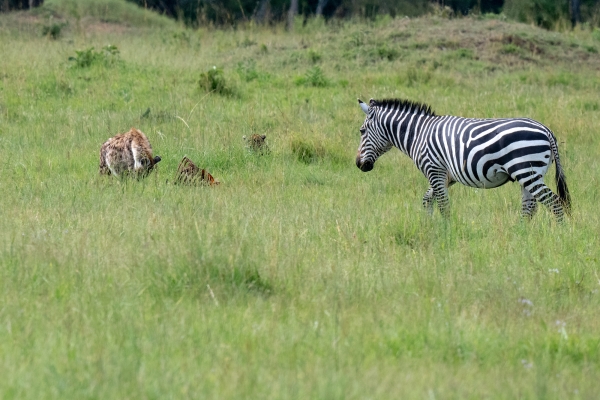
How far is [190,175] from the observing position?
10117mm

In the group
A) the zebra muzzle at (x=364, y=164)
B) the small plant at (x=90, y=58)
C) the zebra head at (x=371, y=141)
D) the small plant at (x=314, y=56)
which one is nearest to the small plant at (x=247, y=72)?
the small plant at (x=314, y=56)

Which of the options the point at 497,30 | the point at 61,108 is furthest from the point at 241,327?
the point at 497,30

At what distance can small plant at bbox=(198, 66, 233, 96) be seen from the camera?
1596cm

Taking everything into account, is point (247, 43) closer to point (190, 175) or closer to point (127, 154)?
point (190, 175)

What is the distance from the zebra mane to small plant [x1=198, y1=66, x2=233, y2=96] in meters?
6.18

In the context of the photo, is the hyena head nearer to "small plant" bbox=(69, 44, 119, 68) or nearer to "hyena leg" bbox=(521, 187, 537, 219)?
"hyena leg" bbox=(521, 187, 537, 219)

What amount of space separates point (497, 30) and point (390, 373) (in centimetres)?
1881

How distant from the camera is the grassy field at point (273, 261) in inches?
175

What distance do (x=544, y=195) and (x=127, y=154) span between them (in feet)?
15.4

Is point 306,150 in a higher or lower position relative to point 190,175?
lower

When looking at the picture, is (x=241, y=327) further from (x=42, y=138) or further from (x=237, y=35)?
(x=237, y=35)

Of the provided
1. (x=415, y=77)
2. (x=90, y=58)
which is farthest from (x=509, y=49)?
(x=90, y=58)

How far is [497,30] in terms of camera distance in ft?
71.7

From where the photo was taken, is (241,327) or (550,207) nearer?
(241,327)
